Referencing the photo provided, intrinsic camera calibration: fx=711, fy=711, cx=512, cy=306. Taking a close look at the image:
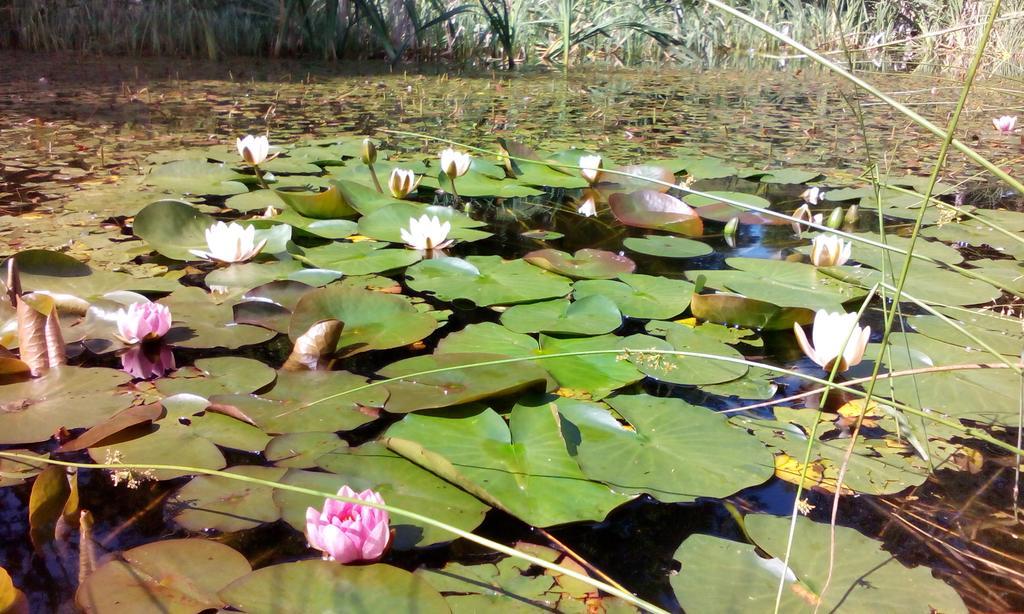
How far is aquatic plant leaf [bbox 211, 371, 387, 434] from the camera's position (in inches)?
40.2

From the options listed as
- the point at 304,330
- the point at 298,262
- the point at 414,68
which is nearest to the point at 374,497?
the point at 304,330

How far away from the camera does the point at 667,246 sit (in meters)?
1.91

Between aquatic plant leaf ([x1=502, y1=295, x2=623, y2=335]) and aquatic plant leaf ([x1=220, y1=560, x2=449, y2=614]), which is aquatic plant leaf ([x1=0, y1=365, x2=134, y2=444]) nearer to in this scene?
aquatic plant leaf ([x1=220, y1=560, x2=449, y2=614])

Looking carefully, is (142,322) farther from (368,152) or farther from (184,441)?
(368,152)

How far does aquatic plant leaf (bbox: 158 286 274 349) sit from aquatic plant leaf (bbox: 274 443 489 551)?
430 millimetres

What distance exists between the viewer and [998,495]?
0.94 meters

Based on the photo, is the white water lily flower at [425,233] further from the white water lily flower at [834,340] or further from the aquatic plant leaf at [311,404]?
the white water lily flower at [834,340]

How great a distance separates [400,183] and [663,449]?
1.36 m

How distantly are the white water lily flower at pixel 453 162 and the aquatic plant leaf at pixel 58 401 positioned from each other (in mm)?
1152

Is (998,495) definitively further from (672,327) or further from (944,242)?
(944,242)

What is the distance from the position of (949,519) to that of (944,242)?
1419 millimetres

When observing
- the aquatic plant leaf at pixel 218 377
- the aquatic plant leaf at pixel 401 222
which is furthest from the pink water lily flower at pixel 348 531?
the aquatic plant leaf at pixel 401 222

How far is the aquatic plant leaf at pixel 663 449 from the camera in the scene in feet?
3.06

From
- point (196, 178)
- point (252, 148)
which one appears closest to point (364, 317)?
point (252, 148)
